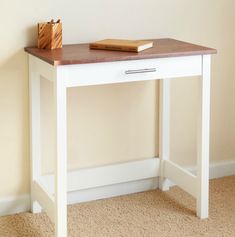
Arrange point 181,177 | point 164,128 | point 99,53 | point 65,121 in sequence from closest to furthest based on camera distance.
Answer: point 65,121 < point 99,53 < point 181,177 < point 164,128

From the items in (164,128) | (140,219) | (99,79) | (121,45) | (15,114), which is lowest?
(140,219)

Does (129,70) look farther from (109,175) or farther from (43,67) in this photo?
(109,175)

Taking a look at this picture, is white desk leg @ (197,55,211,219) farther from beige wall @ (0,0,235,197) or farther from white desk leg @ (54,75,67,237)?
white desk leg @ (54,75,67,237)

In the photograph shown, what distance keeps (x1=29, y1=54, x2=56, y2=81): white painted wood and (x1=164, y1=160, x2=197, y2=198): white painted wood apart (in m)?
0.79

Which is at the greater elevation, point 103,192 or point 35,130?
point 35,130

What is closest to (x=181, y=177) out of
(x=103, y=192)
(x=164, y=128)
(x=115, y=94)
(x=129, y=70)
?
(x=164, y=128)

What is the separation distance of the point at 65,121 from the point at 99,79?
8.2 inches

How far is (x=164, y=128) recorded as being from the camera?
2785 mm

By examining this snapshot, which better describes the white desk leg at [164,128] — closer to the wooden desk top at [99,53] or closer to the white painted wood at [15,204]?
the wooden desk top at [99,53]

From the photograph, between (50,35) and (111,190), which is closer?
(50,35)

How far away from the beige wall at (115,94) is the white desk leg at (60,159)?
39cm

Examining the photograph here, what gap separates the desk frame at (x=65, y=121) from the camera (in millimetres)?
2158

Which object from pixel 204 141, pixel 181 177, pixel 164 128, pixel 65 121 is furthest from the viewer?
pixel 164 128

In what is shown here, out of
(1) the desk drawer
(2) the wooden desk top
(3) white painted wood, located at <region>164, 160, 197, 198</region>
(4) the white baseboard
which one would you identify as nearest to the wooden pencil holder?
(2) the wooden desk top
